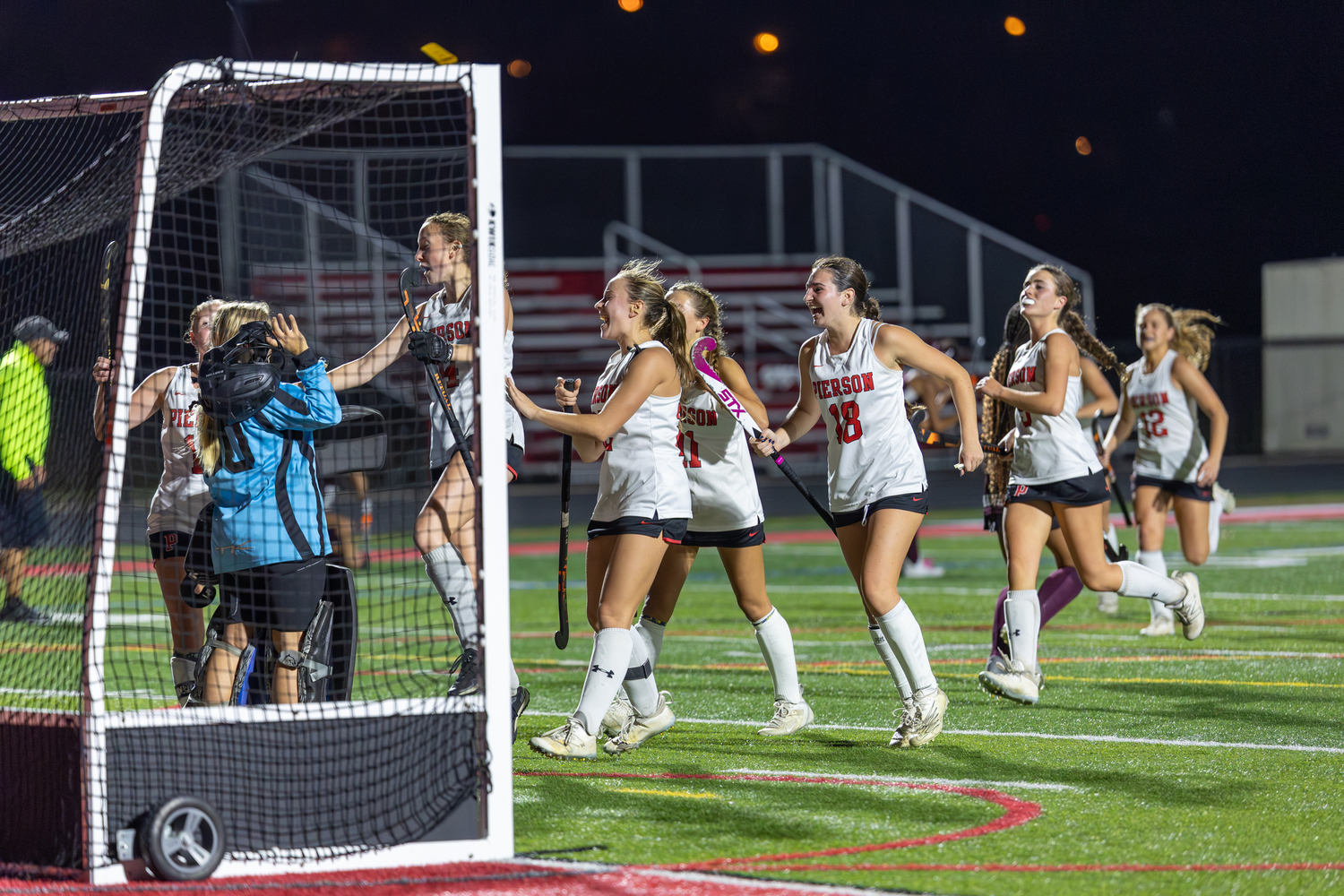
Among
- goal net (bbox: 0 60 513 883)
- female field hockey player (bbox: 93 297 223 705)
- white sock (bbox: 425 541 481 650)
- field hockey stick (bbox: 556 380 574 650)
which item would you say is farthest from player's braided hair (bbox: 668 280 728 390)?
female field hockey player (bbox: 93 297 223 705)

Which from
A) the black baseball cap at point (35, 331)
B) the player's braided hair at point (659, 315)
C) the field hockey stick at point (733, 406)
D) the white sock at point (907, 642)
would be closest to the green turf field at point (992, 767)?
the white sock at point (907, 642)

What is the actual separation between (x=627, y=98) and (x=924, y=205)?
19.6ft

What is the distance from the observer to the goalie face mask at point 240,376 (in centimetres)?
441

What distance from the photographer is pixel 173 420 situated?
6.09 m

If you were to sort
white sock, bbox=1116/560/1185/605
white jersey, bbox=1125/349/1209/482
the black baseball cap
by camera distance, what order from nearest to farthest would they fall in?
the black baseball cap
white sock, bbox=1116/560/1185/605
white jersey, bbox=1125/349/1209/482

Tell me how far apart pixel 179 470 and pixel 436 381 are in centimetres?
166

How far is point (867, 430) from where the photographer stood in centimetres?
583

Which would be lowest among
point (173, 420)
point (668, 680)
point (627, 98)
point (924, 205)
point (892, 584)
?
point (668, 680)

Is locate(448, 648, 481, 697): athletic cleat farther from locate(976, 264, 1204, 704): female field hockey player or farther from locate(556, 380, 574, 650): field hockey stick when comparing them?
locate(976, 264, 1204, 704): female field hockey player

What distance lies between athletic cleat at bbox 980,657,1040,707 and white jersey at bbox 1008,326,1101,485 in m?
0.91

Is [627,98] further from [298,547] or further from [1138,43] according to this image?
[298,547]

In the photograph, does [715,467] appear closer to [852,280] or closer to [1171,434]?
[852,280]

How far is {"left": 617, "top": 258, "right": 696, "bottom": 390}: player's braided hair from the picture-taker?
5586 millimetres

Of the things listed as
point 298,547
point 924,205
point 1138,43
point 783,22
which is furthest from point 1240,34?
point 298,547
